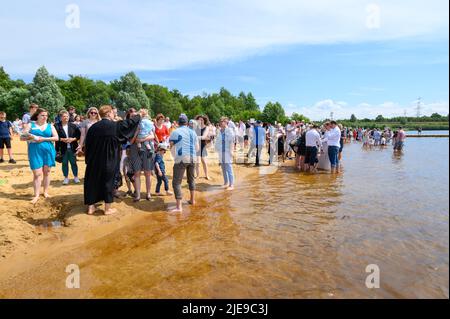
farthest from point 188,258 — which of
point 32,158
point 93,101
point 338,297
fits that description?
point 93,101

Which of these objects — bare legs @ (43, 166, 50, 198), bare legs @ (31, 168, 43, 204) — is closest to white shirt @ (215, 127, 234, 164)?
bare legs @ (43, 166, 50, 198)

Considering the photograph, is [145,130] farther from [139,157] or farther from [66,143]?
[66,143]

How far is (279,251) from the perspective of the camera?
443 centimetres

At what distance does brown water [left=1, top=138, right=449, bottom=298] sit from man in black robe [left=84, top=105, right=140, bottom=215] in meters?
1.01

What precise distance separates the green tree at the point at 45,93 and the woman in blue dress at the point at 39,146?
166ft

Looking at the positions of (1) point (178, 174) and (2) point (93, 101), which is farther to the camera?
(2) point (93, 101)

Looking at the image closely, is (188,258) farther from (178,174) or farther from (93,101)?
(93,101)

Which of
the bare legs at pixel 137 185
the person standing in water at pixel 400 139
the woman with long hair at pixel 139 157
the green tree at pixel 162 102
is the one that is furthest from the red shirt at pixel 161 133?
the green tree at pixel 162 102

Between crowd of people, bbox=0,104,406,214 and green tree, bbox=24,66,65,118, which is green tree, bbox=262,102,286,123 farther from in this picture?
crowd of people, bbox=0,104,406,214

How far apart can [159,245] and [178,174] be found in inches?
80.6
